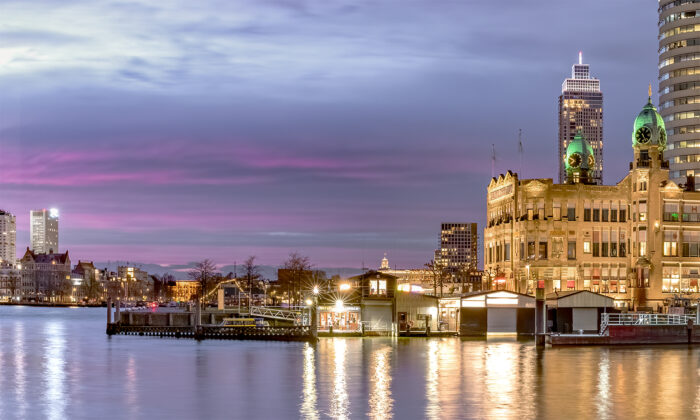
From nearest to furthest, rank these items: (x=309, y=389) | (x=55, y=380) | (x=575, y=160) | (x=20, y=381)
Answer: (x=309, y=389), (x=20, y=381), (x=55, y=380), (x=575, y=160)

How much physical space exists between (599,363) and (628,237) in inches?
2760

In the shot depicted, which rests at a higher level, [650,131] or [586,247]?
[650,131]

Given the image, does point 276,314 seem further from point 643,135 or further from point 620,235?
point 643,135

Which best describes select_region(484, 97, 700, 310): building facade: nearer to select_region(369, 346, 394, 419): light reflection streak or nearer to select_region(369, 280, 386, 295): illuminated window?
select_region(369, 280, 386, 295): illuminated window

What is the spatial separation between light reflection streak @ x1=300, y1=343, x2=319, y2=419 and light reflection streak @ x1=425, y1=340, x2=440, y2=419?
6.42 m

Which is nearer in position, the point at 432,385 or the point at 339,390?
the point at 339,390

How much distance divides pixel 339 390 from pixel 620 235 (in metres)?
97.5

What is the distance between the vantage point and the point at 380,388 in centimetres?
6675

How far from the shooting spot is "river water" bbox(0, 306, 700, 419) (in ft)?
186

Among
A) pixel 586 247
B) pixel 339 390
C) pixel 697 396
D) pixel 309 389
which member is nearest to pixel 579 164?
pixel 586 247

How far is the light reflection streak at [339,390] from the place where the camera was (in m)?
54.9

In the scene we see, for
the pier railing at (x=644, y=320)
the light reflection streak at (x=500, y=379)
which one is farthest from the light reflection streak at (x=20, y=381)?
the pier railing at (x=644, y=320)

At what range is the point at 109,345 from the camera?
119 metres

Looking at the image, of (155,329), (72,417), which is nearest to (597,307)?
(155,329)
